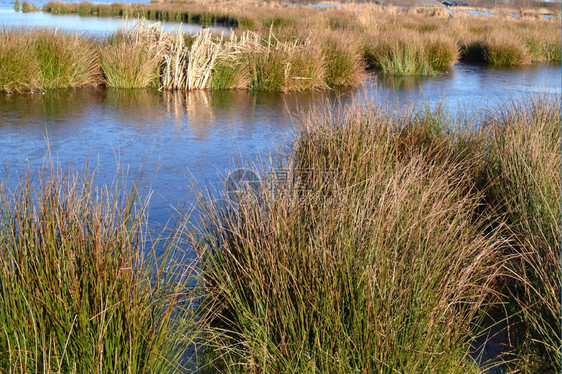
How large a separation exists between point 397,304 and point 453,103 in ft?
23.0

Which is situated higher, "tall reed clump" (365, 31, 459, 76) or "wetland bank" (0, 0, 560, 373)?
"tall reed clump" (365, 31, 459, 76)

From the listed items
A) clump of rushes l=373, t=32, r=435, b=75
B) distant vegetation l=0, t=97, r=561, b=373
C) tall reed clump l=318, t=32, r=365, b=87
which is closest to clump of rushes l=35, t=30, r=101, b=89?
tall reed clump l=318, t=32, r=365, b=87

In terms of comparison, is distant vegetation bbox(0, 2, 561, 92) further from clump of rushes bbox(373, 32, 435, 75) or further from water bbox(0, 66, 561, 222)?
water bbox(0, 66, 561, 222)

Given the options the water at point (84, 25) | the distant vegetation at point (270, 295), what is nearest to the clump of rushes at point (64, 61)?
the water at point (84, 25)

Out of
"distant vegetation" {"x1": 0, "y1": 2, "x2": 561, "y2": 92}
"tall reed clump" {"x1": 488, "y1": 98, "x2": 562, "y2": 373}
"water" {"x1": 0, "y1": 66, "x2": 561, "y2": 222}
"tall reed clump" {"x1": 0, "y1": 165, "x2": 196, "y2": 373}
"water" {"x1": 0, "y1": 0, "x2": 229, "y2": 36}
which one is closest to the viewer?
"tall reed clump" {"x1": 0, "y1": 165, "x2": 196, "y2": 373}

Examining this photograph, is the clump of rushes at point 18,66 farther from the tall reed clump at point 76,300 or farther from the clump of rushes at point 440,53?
the clump of rushes at point 440,53

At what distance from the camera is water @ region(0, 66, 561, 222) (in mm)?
5465

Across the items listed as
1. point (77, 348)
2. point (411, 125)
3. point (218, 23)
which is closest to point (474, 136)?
point (411, 125)

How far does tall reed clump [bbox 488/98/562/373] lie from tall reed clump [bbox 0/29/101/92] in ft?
20.6

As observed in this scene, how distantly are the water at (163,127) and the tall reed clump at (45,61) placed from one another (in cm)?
A: 27

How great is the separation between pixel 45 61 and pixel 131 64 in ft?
3.79

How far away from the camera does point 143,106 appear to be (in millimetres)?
8508

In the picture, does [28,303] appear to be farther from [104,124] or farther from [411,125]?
[104,124]

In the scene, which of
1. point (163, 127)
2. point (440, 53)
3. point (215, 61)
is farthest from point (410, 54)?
point (163, 127)
